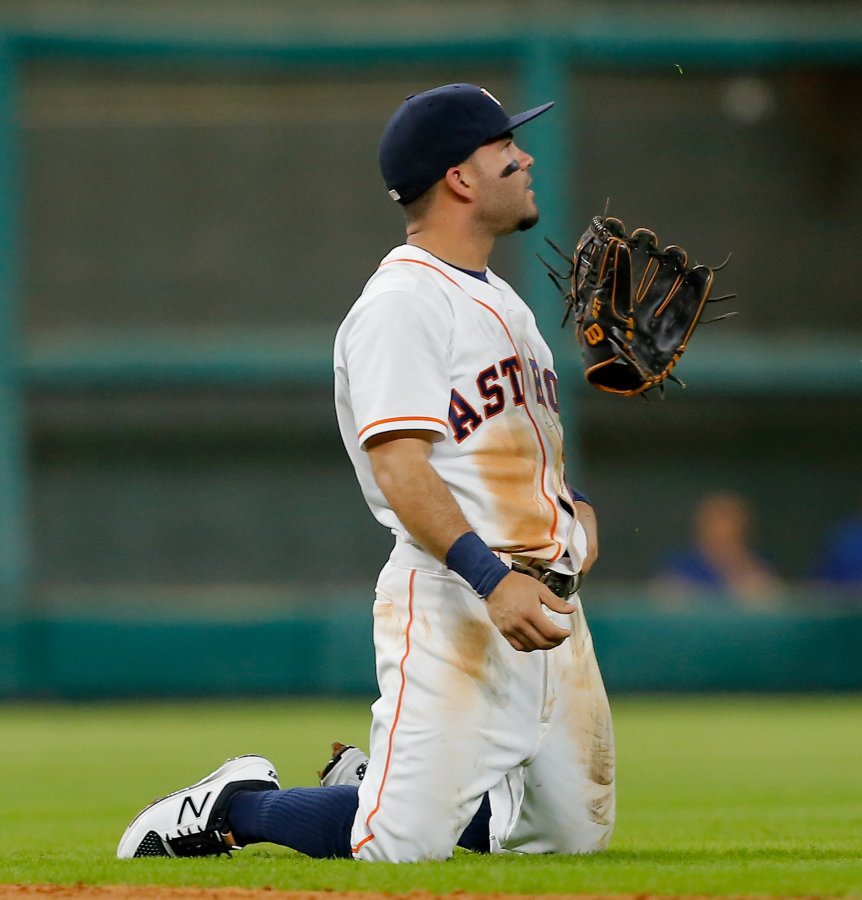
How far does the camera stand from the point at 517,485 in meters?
3.79

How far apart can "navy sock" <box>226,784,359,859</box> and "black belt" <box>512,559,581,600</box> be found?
1.98 feet

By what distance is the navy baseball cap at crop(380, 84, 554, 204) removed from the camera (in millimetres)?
3838

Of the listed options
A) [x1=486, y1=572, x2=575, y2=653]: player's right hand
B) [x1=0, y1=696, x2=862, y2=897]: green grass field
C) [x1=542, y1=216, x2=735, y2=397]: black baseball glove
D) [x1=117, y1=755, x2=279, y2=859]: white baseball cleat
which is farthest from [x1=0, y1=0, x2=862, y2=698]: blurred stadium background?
[x1=486, y1=572, x2=575, y2=653]: player's right hand

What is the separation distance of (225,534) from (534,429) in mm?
11722

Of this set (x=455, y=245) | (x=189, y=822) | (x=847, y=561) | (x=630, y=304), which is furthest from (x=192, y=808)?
(x=847, y=561)

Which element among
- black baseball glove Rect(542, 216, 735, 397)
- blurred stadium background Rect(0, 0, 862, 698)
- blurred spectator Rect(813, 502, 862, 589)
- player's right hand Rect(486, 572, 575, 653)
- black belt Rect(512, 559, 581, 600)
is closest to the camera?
player's right hand Rect(486, 572, 575, 653)

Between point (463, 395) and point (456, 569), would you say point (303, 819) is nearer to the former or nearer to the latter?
point (456, 569)

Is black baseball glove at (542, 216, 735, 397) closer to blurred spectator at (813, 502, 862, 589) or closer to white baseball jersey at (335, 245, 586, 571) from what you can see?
white baseball jersey at (335, 245, 586, 571)

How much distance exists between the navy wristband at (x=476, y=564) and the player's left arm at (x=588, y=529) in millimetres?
508

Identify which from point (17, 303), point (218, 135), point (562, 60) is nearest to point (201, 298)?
point (218, 135)

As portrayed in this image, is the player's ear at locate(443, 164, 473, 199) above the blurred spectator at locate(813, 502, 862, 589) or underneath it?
above

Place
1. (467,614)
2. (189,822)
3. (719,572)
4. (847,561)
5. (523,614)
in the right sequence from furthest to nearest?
(847,561)
(719,572)
(189,822)
(467,614)
(523,614)

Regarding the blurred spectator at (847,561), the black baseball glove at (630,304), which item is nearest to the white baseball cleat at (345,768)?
the black baseball glove at (630,304)

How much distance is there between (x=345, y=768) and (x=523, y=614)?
2.84ft
